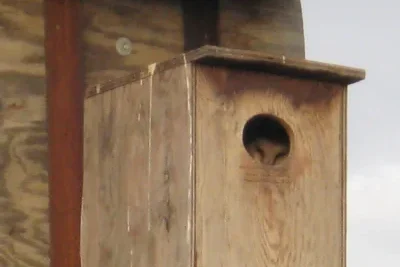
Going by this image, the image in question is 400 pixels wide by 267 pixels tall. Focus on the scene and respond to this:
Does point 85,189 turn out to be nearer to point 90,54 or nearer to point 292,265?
point 90,54

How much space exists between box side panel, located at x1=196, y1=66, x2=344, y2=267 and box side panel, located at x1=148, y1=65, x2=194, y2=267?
0.02 m

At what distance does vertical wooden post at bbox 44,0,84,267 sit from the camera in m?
2.51

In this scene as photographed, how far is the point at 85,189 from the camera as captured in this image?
250cm

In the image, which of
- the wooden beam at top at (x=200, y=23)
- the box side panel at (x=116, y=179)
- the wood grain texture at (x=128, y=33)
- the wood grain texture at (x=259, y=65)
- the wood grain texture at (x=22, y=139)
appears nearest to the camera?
the wood grain texture at (x=259, y=65)

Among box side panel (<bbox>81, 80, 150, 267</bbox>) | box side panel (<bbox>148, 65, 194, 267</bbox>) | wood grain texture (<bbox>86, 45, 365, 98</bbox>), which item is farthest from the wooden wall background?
box side panel (<bbox>148, 65, 194, 267</bbox>)

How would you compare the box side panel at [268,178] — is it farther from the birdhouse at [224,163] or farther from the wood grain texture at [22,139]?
the wood grain texture at [22,139]

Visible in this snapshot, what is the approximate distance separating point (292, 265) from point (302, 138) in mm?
255

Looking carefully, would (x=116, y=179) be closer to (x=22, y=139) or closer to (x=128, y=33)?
(x=22, y=139)

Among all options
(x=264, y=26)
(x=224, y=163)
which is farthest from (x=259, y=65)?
(x=264, y=26)

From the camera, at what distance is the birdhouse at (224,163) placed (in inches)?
84.7

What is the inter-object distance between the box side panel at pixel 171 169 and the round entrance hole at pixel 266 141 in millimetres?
178

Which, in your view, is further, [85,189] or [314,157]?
[85,189]

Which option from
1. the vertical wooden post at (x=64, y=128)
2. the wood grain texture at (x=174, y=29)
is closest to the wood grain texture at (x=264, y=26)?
the wood grain texture at (x=174, y=29)

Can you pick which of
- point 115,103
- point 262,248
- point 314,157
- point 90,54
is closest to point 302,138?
point 314,157
